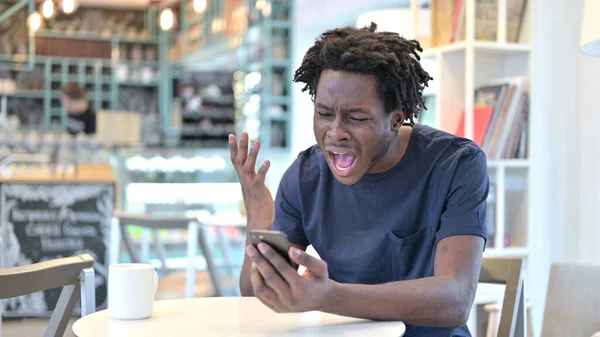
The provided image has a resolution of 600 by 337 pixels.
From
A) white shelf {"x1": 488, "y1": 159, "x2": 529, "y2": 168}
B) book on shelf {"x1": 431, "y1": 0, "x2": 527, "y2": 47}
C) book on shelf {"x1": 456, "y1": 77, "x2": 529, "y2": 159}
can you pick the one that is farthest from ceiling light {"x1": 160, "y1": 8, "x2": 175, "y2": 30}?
white shelf {"x1": 488, "y1": 159, "x2": 529, "y2": 168}

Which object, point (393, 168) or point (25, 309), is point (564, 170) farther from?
point (25, 309)

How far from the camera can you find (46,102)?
32.4 feet

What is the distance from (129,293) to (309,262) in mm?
375

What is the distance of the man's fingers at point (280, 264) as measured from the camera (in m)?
1.17

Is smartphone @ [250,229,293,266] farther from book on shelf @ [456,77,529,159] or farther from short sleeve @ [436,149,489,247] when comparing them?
book on shelf @ [456,77,529,159]

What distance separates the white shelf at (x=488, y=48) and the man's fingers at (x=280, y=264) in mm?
2123

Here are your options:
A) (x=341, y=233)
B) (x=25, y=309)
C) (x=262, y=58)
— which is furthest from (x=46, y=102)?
(x=341, y=233)

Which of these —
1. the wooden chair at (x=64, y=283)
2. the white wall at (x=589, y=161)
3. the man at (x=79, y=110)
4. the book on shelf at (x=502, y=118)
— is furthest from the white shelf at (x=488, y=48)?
the man at (x=79, y=110)

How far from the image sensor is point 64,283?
4.81 ft

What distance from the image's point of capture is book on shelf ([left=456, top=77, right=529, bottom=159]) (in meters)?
3.10

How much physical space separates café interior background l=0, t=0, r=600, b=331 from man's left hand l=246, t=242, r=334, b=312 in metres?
1.34

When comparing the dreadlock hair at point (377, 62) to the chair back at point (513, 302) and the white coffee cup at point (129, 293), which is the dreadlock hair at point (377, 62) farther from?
the white coffee cup at point (129, 293)

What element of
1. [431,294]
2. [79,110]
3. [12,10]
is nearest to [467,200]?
[431,294]

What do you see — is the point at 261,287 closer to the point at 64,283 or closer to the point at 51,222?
the point at 64,283
